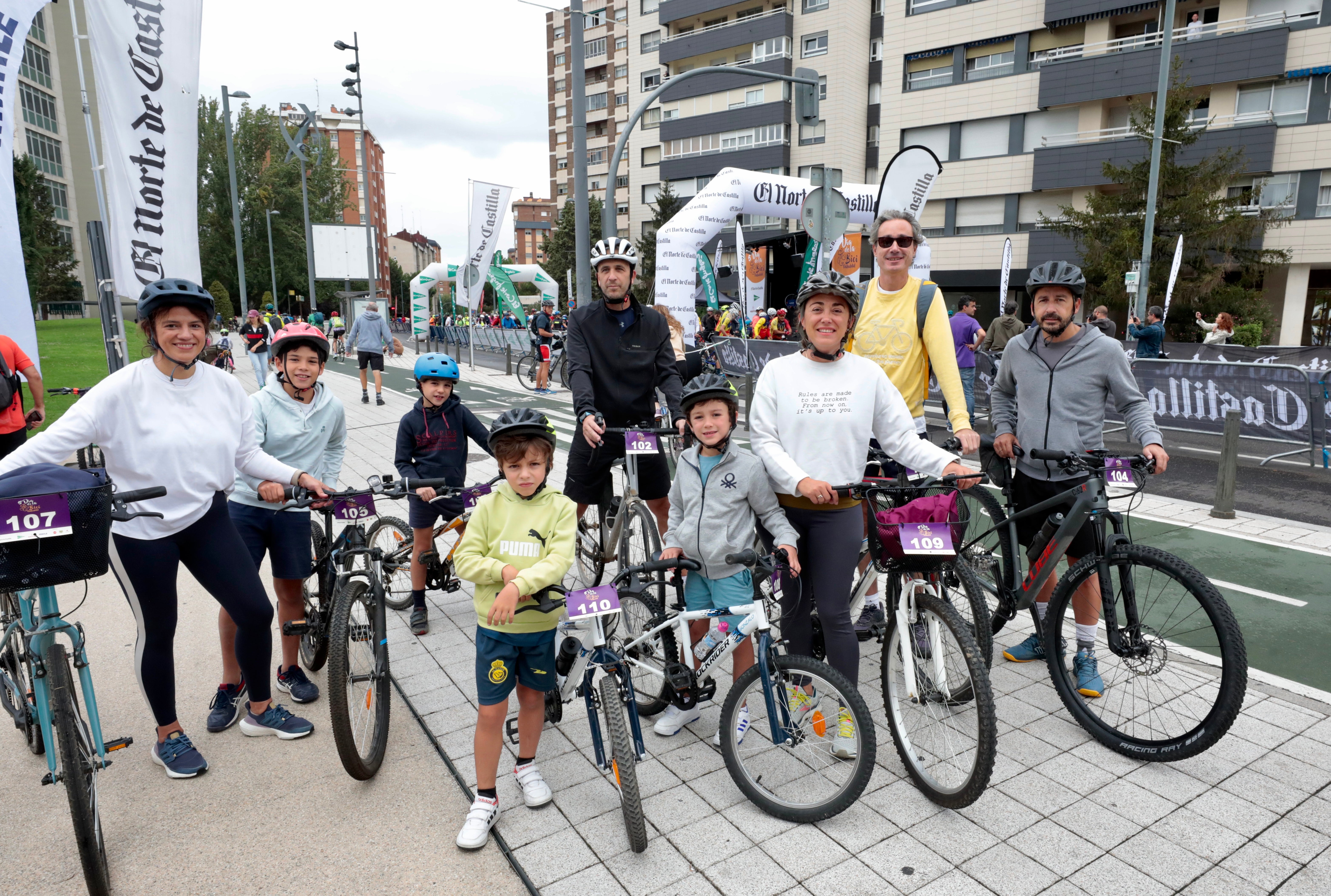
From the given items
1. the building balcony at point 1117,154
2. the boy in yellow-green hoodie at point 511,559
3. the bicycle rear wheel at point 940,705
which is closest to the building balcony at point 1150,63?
the building balcony at point 1117,154

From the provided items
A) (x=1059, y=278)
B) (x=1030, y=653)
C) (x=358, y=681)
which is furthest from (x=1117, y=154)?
(x=358, y=681)

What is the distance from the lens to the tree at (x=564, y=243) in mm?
51156

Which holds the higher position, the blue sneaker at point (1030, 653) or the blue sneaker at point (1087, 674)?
the blue sneaker at point (1087, 674)

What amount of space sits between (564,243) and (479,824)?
2033 inches

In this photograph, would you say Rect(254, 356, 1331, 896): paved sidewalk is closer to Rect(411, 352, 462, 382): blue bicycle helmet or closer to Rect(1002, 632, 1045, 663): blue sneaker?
Rect(1002, 632, 1045, 663): blue sneaker

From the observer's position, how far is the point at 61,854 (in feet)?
9.52

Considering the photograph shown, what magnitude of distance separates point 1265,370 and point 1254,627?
6.40m

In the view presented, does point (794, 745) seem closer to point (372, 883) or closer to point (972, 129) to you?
point (372, 883)

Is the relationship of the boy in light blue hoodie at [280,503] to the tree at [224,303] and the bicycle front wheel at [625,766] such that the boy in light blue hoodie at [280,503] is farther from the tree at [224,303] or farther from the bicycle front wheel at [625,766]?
the tree at [224,303]

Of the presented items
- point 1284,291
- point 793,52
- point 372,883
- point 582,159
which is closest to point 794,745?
point 372,883

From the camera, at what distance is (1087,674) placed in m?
3.88

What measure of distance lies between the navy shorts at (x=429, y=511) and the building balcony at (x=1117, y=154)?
29034mm

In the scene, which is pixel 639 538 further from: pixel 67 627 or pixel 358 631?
pixel 67 627

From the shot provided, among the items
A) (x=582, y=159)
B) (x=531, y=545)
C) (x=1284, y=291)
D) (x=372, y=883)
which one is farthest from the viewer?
(x=1284, y=291)
